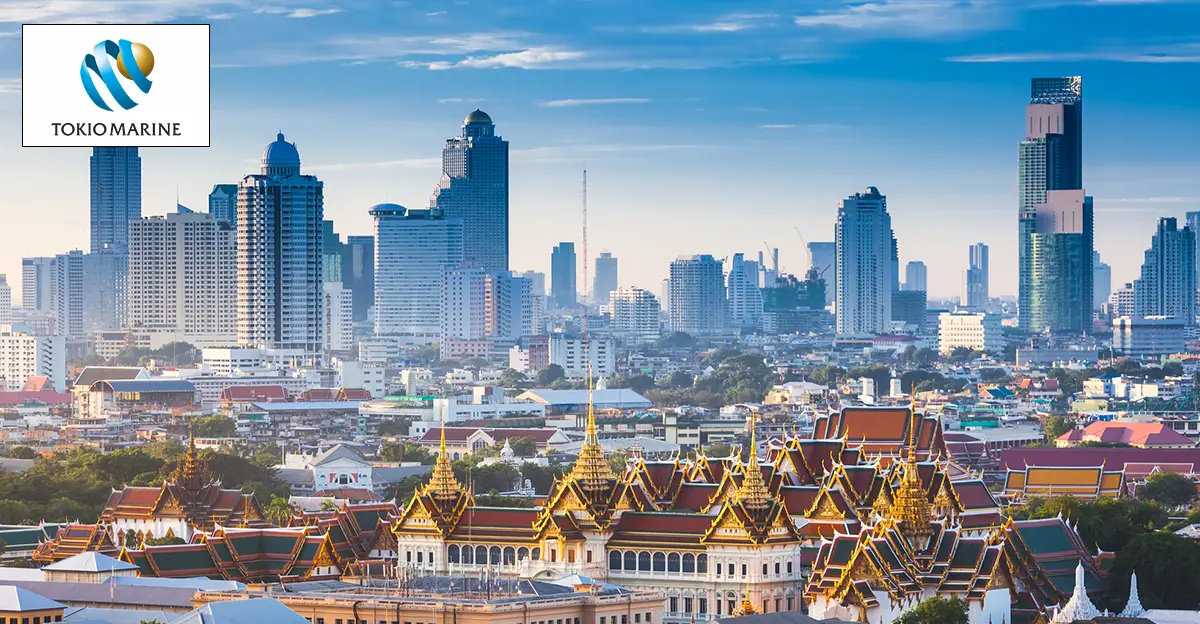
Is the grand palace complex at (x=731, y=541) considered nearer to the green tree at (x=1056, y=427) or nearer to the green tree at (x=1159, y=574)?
the green tree at (x=1159, y=574)

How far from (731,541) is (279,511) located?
30359 millimetres

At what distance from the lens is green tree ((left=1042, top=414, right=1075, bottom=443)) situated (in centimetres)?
16838

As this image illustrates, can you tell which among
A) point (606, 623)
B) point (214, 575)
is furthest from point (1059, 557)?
point (214, 575)

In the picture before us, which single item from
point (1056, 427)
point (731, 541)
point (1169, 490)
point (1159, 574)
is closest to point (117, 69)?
point (731, 541)

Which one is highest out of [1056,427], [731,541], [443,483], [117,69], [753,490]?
[117,69]

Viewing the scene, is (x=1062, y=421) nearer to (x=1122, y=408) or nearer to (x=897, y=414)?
(x=1122, y=408)

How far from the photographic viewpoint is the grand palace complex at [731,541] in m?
79.4

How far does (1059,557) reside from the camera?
84.9 metres

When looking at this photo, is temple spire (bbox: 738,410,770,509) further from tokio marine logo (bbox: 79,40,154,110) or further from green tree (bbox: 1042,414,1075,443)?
green tree (bbox: 1042,414,1075,443)

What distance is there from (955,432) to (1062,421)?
77.1 feet

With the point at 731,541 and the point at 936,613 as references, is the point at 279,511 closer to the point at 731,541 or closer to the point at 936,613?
the point at 731,541

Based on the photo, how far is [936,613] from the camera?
7594 centimetres

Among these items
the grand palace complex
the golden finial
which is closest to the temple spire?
the grand palace complex

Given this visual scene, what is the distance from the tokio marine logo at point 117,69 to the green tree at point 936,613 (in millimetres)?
21864
